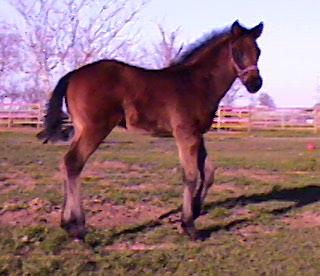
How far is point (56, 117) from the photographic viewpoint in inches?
337

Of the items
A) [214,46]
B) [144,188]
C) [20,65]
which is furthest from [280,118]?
[214,46]

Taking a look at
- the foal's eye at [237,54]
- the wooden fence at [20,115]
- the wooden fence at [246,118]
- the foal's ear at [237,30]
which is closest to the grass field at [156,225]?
the foal's eye at [237,54]

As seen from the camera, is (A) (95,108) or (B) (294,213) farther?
(B) (294,213)

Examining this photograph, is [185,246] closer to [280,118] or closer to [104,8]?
[280,118]

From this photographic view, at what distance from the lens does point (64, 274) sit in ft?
21.1

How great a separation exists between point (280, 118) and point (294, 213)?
3287 cm

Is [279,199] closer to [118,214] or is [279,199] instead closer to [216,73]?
[118,214]

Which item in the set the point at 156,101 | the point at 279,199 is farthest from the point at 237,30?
the point at 279,199

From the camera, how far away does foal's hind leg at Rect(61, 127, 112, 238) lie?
8062 mm

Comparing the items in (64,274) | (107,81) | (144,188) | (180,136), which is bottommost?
(144,188)

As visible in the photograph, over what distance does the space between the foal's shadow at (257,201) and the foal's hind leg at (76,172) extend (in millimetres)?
501

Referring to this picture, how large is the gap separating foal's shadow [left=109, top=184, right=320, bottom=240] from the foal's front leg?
298mm

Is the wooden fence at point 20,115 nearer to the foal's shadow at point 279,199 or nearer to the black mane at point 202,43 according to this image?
the foal's shadow at point 279,199

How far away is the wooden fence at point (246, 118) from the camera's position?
125ft
